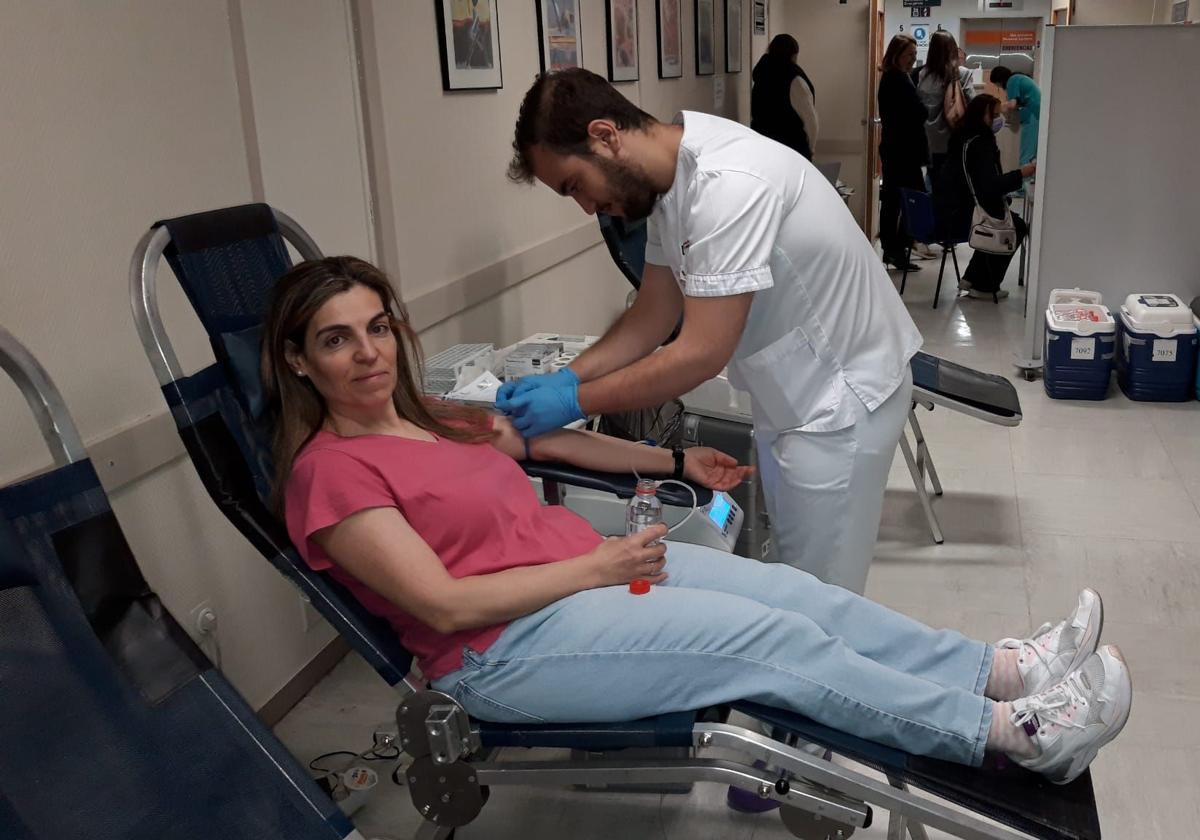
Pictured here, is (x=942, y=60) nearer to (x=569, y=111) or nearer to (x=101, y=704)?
A: (x=569, y=111)

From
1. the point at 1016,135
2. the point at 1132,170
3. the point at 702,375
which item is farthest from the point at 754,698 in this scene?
the point at 1016,135

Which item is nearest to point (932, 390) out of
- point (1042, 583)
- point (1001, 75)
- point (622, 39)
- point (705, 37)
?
point (1042, 583)

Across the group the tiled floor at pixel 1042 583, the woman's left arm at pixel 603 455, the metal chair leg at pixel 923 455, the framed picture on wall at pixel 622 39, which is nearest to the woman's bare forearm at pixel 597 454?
the woman's left arm at pixel 603 455

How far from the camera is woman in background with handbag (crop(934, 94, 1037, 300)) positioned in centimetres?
600

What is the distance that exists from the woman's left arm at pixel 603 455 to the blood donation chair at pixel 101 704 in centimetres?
78

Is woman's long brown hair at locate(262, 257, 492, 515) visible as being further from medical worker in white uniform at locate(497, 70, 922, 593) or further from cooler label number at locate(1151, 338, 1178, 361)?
cooler label number at locate(1151, 338, 1178, 361)

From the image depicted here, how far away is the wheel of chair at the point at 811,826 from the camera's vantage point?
5.05 feet

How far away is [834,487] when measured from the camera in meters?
2.01

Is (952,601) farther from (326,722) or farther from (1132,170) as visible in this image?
(1132,170)

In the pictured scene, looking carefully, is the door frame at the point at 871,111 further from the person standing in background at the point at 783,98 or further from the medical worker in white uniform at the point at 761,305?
the medical worker in white uniform at the point at 761,305

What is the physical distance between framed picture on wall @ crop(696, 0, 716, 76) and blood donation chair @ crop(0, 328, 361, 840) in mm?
5097

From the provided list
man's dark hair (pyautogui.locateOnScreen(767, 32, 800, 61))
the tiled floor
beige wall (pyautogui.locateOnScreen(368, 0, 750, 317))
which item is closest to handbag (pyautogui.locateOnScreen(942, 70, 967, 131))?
man's dark hair (pyautogui.locateOnScreen(767, 32, 800, 61))

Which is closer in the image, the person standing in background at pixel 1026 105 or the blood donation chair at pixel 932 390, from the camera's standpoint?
the blood donation chair at pixel 932 390

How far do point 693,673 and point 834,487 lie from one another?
612 mm
